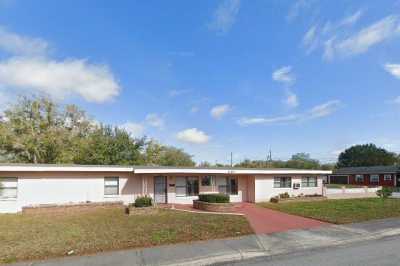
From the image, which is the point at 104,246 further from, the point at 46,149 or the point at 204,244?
the point at 46,149

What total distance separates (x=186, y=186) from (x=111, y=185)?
5533 mm

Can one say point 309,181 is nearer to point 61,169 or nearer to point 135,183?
point 135,183

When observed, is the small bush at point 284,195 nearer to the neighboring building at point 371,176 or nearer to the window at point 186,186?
the window at point 186,186

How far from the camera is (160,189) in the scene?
2142 centimetres

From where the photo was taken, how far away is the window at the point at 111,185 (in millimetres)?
19511

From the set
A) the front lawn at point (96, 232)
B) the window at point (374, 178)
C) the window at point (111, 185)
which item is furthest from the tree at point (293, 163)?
the front lawn at point (96, 232)

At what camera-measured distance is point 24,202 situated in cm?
1730

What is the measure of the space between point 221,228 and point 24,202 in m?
12.5

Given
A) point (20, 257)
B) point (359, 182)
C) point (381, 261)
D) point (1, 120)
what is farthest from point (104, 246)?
point (359, 182)

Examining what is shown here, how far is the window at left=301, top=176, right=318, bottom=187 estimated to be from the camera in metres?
26.2

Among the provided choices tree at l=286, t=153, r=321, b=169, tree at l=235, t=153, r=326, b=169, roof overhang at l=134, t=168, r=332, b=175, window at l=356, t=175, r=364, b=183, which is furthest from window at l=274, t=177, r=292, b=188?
tree at l=286, t=153, r=321, b=169

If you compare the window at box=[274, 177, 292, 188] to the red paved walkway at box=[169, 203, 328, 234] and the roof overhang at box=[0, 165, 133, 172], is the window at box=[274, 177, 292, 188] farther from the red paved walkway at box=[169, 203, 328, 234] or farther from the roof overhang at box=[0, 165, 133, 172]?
the roof overhang at box=[0, 165, 133, 172]

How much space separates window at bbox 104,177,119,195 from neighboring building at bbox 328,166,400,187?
41.8 m

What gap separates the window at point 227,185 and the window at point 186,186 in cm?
205
